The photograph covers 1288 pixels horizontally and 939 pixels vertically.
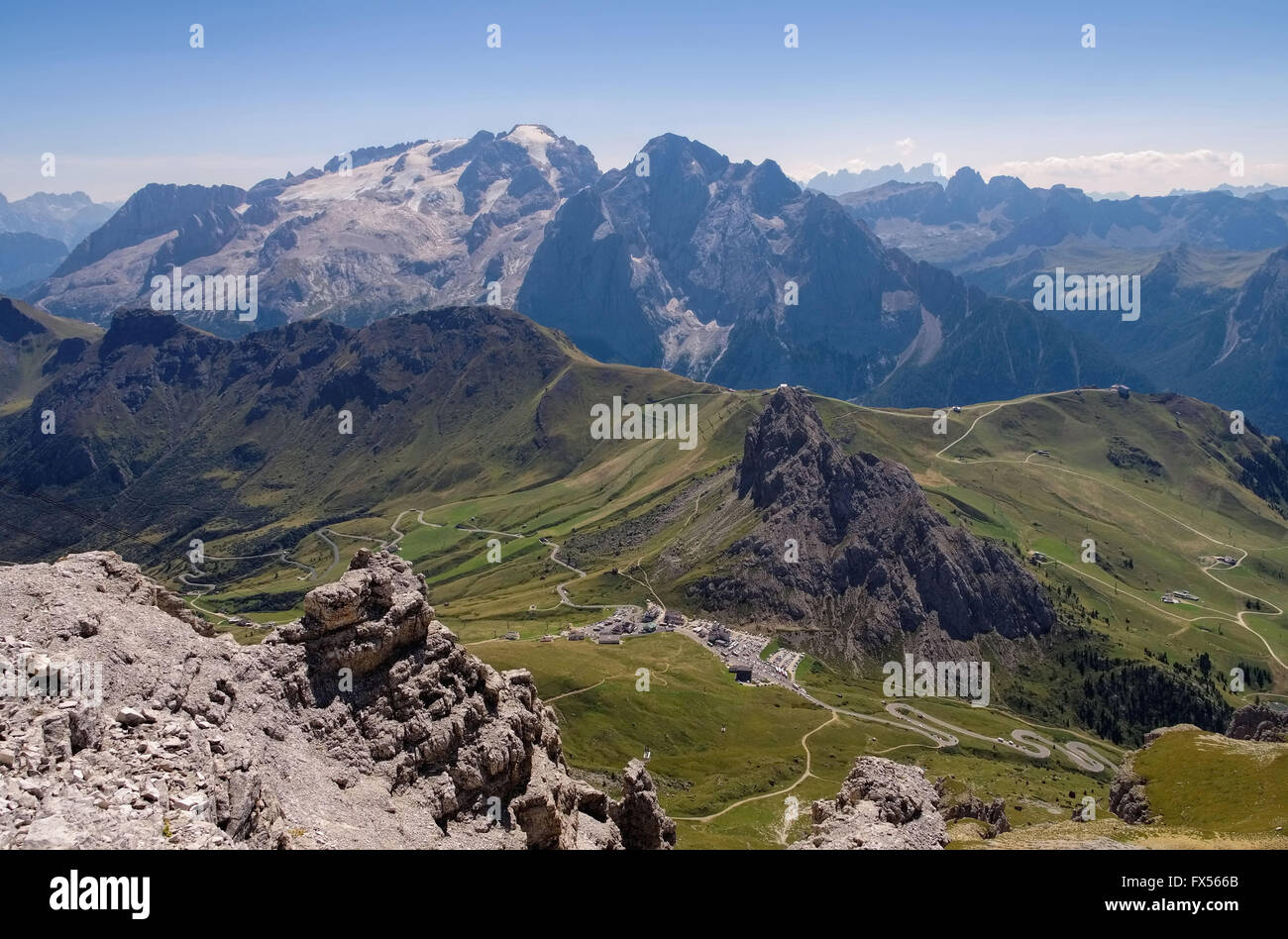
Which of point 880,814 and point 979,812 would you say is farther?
point 979,812

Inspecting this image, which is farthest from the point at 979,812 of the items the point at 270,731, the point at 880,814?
the point at 270,731

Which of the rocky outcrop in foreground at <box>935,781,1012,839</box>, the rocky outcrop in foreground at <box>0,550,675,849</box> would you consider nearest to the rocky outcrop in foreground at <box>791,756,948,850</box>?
the rocky outcrop in foreground at <box>0,550,675,849</box>

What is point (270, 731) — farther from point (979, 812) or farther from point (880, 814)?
point (979, 812)

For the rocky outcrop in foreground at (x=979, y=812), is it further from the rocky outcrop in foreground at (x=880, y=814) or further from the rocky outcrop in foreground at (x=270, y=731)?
the rocky outcrop in foreground at (x=270, y=731)

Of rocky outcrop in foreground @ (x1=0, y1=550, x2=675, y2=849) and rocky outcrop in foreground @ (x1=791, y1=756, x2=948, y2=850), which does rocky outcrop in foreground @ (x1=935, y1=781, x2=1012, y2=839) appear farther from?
rocky outcrop in foreground @ (x1=0, y1=550, x2=675, y2=849)

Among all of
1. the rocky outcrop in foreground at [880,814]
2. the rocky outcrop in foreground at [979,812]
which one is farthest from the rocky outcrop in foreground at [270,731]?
the rocky outcrop in foreground at [979,812]
